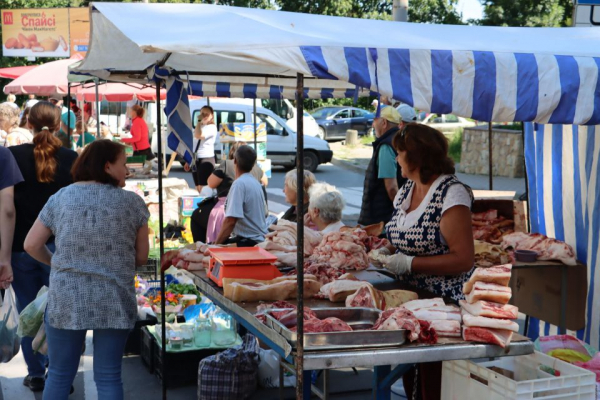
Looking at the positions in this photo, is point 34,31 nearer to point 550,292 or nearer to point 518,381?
point 550,292

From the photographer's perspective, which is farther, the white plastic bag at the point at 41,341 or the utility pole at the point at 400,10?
the utility pole at the point at 400,10

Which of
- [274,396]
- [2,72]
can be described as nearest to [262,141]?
[274,396]

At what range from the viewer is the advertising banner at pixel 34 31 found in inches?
1222

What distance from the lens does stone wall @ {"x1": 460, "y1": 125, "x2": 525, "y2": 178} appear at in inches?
779

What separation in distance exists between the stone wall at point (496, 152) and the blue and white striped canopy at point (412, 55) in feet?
53.4

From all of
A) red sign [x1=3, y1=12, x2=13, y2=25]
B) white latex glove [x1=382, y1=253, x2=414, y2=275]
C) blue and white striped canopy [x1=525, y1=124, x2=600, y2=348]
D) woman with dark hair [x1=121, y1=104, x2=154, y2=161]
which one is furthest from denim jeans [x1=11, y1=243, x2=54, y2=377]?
red sign [x1=3, y1=12, x2=13, y2=25]

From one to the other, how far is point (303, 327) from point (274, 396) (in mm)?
2987

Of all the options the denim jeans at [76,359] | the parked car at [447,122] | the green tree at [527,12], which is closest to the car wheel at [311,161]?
the parked car at [447,122]

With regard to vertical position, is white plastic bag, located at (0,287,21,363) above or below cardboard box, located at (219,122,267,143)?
below

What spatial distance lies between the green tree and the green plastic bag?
30082 millimetres

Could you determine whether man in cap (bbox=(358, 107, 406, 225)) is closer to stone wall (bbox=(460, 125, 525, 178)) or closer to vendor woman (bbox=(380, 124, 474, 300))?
vendor woman (bbox=(380, 124, 474, 300))

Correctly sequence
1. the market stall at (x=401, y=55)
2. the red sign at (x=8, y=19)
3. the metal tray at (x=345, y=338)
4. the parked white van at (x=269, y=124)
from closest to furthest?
the market stall at (x=401, y=55)
the metal tray at (x=345, y=338)
the parked white van at (x=269, y=124)
the red sign at (x=8, y=19)

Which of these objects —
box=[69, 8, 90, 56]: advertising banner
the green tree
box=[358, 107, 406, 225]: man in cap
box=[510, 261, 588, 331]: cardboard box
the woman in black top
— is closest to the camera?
box=[510, 261, 588, 331]: cardboard box

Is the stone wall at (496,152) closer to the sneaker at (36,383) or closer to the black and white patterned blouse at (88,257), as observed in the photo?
the sneaker at (36,383)
